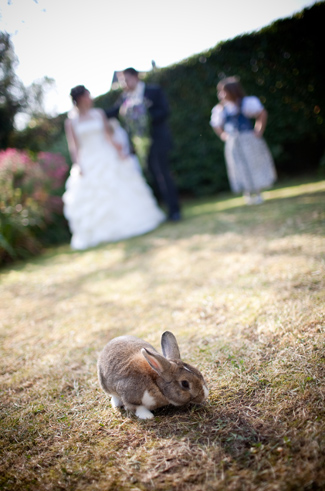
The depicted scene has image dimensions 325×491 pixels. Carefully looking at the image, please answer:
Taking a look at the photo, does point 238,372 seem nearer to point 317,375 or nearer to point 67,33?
point 317,375

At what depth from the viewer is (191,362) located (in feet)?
7.04

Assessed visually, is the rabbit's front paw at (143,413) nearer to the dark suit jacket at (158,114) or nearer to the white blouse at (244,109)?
the dark suit jacket at (158,114)

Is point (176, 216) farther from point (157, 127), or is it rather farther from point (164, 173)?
point (157, 127)

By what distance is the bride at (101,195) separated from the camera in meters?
6.35

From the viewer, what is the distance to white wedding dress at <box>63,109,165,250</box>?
6383 mm

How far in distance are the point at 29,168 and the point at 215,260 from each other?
16.6 feet

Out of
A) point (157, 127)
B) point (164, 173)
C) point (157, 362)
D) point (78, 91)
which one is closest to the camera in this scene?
point (157, 362)

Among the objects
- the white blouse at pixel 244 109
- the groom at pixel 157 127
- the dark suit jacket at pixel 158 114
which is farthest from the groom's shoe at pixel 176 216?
the white blouse at pixel 244 109

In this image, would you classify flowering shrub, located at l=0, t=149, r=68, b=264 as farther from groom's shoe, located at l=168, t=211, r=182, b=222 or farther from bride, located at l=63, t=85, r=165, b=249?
groom's shoe, located at l=168, t=211, r=182, b=222

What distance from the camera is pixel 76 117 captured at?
19.9 feet

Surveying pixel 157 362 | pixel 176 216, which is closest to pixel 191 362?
pixel 157 362

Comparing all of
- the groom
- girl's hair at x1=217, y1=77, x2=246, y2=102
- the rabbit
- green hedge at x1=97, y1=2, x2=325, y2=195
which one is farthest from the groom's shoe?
the rabbit

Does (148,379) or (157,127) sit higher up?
(157,127)

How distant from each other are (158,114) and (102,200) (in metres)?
1.91
